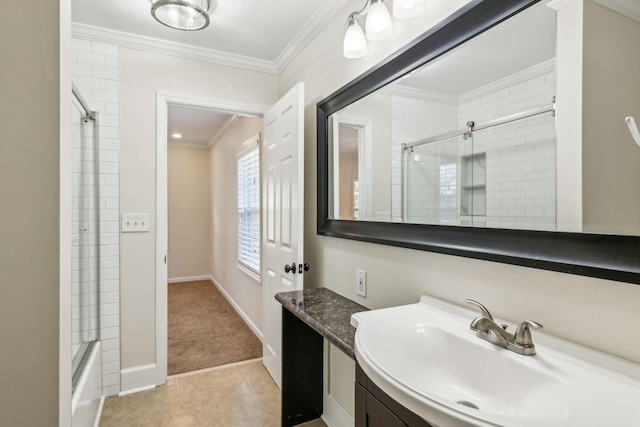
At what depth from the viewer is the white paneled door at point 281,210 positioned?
197 cm

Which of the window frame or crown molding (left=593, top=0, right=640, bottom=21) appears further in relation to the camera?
the window frame

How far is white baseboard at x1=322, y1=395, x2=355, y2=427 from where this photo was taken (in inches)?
68.9

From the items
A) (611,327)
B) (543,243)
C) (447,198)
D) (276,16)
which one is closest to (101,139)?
(276,16)

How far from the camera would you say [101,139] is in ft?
7.34

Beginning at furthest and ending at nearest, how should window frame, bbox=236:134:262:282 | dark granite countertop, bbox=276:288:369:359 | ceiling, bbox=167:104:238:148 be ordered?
ceiling, bbox=167:104:238:148, window frame, bbox=236:134:262:282, dark granite countertop, bbox=276:288:369:359

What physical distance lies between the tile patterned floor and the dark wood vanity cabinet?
1.18m

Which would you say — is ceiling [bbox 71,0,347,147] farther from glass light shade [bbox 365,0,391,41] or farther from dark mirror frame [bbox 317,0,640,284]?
dark mirror frame [bbox 317,0,640,284]

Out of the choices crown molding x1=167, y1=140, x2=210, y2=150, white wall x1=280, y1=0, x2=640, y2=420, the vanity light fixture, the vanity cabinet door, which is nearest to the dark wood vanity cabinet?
the vanity cabinet door

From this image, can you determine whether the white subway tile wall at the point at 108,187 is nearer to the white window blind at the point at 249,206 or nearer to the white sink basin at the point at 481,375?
the white window blind at the point at 249,206

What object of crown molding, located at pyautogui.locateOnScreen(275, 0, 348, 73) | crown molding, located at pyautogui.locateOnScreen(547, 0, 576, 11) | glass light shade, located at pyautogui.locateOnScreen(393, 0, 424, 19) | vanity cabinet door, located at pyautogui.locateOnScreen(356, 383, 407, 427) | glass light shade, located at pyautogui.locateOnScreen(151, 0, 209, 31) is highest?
crown molding, located at pyautogui.locateOnScreen(275, 0, 348, 73)

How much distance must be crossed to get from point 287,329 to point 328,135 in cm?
116

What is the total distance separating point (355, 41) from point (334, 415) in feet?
6.62

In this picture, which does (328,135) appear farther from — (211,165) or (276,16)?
(211,165)

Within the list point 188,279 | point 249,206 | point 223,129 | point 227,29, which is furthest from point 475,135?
point 188,279
